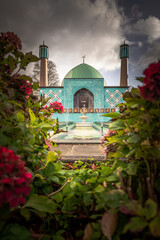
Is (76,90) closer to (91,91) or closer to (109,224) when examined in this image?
(91,91)

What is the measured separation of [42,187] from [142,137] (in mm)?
694

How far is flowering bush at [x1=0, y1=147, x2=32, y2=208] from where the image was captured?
40cm

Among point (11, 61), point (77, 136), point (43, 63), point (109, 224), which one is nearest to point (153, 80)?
point (109, 224)

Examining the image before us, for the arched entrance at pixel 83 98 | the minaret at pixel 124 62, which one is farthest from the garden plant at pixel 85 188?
the minaret at pixel 124 62

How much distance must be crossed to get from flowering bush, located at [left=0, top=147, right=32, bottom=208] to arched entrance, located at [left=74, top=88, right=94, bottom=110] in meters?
15.1

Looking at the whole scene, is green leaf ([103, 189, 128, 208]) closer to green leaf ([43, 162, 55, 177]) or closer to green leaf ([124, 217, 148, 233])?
green leaf ([124, 217, 148, 233])

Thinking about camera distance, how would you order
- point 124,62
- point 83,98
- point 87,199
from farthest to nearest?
point 124,62
point 83,98
point 87,199

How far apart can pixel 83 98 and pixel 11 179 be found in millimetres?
15373

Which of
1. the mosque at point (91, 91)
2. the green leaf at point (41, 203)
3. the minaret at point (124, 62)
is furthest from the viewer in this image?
the minaret at point (124, 62)

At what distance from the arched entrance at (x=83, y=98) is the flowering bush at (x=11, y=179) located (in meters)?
15.1

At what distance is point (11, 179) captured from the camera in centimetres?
41

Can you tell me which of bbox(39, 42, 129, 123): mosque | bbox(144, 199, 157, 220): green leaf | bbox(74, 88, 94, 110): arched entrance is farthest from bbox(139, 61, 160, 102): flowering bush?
bbox(74, 88, 94, 110): arched entrance

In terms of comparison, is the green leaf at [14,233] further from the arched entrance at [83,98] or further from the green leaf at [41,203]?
the arched entrance at [83,98]

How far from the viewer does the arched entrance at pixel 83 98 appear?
50.6 feet
